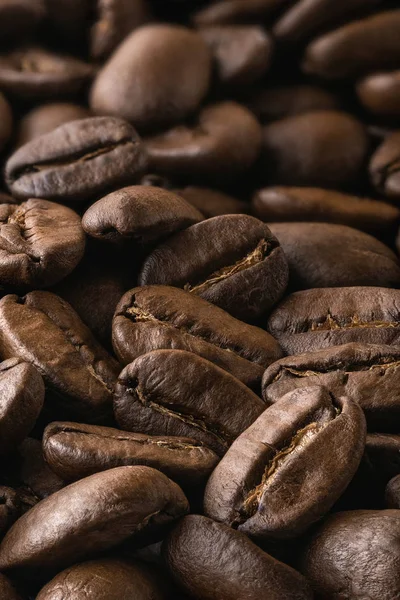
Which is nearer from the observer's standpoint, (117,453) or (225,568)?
(225,568)

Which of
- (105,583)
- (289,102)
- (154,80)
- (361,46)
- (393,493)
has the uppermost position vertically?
(154,80)

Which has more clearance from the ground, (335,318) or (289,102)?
(289,102)

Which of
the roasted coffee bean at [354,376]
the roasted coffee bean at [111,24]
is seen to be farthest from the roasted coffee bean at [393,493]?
the roasted coffee bean at [111,24]

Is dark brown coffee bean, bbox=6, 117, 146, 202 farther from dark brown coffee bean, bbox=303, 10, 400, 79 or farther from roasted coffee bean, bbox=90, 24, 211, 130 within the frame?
dark brown coffee bean, bbox=303, 10, 400, 79

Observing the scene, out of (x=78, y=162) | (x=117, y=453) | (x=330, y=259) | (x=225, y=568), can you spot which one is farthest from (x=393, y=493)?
(x=78, y=162)

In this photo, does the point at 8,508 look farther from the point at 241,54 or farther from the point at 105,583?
the point at 241,54

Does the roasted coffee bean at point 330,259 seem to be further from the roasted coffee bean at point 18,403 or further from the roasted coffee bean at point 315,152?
the roasted coffee bean at point 18,403

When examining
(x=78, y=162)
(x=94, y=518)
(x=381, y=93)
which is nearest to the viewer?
(x=94, y=518)

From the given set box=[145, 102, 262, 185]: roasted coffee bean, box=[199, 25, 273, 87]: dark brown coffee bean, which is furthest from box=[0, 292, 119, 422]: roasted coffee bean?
box=[199, 25, 273, 87]: dark brown coffee bean
